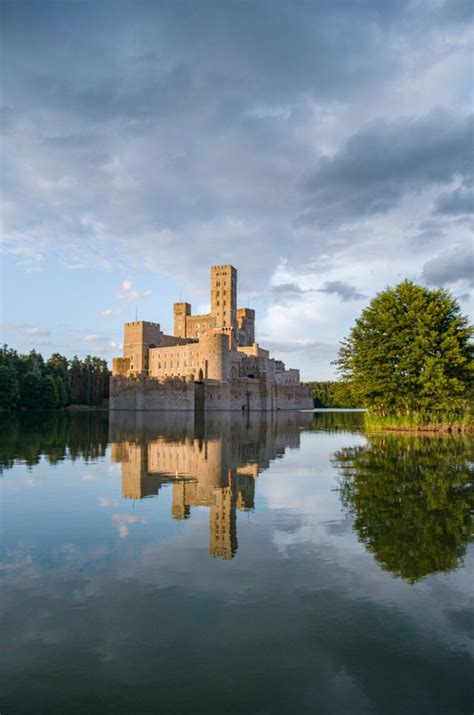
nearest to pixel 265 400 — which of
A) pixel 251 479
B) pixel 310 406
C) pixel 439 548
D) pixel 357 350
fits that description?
pixel 310 406

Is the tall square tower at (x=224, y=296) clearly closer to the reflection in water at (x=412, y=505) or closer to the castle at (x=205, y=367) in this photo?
the castle at (x=205, y=367)

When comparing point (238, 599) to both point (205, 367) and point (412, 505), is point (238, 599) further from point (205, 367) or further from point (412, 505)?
point (205, 367)

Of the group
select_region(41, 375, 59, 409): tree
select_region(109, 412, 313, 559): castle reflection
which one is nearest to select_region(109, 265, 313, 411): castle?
select_region(41, 375, 59, 409): tree

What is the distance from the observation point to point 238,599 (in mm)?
6910

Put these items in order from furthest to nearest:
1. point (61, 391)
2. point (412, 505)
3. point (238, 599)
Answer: point (61, 391) → point (412, 505) → point (238, 599)

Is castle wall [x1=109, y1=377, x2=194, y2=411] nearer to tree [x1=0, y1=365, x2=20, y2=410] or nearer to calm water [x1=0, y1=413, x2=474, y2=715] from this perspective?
tree [x1=0, y1=365, x2=20, y2=410]

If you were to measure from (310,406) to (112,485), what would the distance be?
123 metres

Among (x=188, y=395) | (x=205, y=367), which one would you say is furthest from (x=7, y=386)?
(x=205, y=367)

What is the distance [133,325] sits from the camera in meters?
111

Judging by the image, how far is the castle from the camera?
9662 centimetres

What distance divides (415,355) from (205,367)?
67.8m

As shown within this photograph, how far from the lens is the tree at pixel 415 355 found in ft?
101

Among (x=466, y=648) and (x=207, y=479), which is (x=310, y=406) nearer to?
(x=207, y=479)

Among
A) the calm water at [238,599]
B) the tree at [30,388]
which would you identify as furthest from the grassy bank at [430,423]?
the tree at [30,388]
